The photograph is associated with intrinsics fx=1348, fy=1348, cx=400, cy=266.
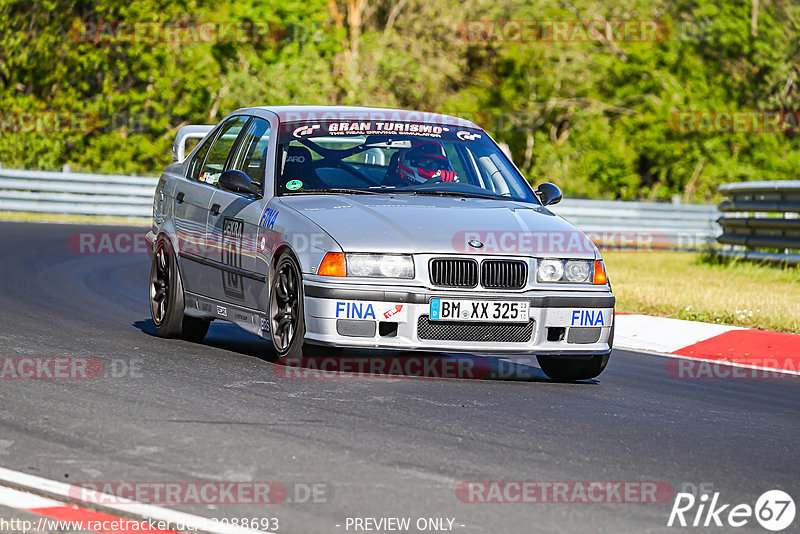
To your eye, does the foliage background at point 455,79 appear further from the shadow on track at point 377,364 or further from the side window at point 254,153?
the shadow on track at point 377,364

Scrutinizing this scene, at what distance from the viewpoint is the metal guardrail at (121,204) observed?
2705 centimetres

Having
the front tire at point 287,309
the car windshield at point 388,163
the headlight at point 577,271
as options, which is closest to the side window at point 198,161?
the car windshield at point 388,163

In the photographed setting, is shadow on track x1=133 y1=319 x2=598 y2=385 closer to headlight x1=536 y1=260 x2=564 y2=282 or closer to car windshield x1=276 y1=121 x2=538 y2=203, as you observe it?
headlight x1=536 y1=260 x2=564 y2=282

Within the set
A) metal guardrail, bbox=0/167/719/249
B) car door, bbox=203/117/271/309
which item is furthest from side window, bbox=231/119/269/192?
metal guardrail, bbox=0/167/719/249

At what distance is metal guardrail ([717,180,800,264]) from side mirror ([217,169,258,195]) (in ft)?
34.8

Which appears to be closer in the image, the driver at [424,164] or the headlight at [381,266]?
the headlight at [381,266]

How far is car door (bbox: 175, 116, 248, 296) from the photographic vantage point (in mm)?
9289

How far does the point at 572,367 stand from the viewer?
27.8ft

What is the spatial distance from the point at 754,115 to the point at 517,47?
9870 millimetres

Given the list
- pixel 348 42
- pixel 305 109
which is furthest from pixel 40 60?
pixel 305 109

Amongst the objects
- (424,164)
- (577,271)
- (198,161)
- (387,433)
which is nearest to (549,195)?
(424,164)

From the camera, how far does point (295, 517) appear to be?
4.70 metres

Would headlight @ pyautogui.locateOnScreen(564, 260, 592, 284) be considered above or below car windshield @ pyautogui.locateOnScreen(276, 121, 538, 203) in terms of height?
below

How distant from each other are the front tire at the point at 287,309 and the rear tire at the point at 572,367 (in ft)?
5.51
